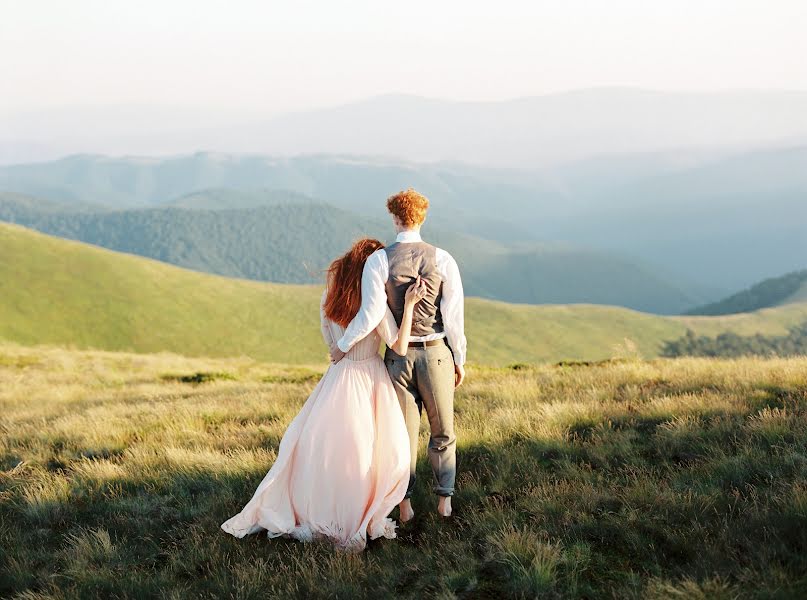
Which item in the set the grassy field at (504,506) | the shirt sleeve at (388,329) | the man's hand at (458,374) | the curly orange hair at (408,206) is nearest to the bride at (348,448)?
the shirt sleeve at (388,329)

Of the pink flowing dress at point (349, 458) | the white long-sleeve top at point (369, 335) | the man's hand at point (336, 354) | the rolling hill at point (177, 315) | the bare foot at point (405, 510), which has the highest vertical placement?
the white long-sleeve top at point (369, 335)

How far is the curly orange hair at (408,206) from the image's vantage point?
5.48 m

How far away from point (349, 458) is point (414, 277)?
1624 mm

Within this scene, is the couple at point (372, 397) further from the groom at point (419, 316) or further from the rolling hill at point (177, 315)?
the rolling hill at point (177, 315)

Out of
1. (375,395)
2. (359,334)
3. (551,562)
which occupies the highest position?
(359,334)

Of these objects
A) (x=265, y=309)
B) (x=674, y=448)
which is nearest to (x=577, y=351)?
(x=265, y=309)

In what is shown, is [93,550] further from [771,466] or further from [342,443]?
[771,466]

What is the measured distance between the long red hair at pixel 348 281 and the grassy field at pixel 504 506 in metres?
1.95

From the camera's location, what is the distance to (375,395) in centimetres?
575

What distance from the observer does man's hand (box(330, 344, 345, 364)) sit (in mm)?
5676

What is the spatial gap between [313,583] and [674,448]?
394 cm

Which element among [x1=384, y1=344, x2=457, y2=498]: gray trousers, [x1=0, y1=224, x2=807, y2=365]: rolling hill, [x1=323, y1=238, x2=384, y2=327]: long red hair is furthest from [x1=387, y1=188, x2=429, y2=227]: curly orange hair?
[x1=0, y1=224, x2=807, y2=365]: rolling hill

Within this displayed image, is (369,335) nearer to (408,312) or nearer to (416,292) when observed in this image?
(408,312)

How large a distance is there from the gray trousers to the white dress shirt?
14cm
